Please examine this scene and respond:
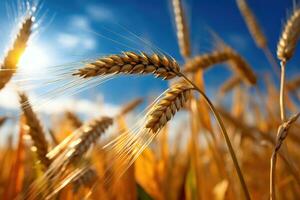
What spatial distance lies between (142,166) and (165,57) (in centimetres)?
156

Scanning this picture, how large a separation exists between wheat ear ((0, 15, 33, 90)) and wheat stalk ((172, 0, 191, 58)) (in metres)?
0.97

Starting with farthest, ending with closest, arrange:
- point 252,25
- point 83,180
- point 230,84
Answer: point 230,84 → point 252,25 → point 83,180

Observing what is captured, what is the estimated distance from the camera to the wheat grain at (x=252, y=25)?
2.82 meters

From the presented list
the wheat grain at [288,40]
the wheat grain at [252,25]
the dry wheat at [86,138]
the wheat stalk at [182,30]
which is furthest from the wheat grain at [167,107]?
the wheat grain at [252,25]

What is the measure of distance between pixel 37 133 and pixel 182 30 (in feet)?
3.87

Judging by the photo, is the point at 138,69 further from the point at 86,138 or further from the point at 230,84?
the point at 230,84

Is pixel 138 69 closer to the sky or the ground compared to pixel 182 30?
closer to the ground

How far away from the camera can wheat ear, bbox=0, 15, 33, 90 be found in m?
1.21

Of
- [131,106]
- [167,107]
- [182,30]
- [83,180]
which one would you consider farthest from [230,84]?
[167,107]

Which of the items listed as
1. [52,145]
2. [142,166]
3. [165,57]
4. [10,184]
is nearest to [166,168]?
[142,166]

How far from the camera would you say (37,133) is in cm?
140

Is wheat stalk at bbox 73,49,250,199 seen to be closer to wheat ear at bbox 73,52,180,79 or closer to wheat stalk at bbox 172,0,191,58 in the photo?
wheat ear at bbox 73,52,180,79

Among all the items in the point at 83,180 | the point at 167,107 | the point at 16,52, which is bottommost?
the point at 83,180

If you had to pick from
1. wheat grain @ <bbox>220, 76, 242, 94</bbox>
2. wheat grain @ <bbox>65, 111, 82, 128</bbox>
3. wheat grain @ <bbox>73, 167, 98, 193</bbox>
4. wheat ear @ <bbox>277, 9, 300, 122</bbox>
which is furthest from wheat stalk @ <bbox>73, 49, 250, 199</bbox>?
wheat grain @ <bbox>220, 76, 242, 94</bbox>
